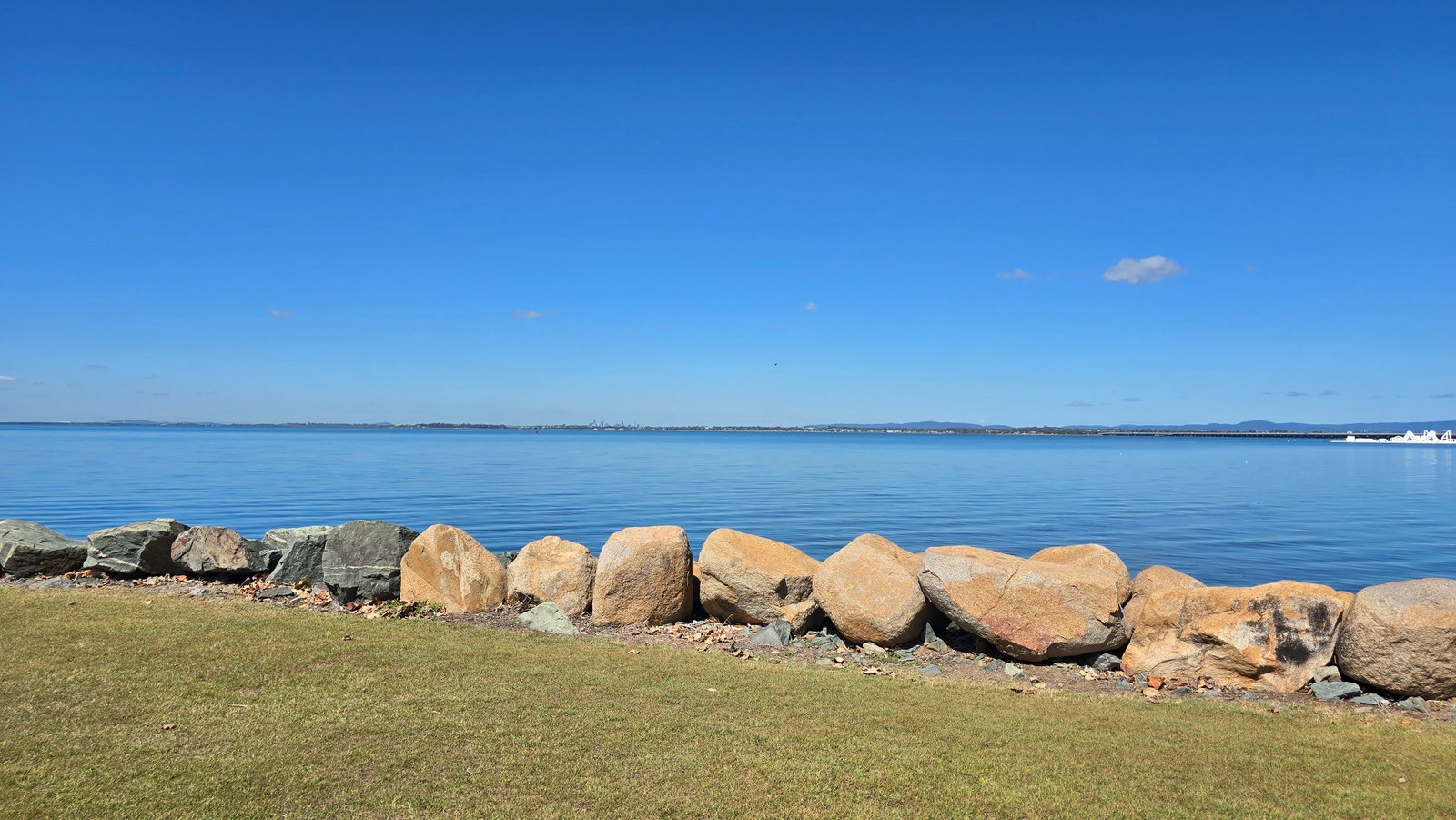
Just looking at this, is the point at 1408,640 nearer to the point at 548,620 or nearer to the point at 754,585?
the point at 754,585

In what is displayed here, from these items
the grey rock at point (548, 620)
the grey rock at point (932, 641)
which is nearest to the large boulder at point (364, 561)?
the grey rock at point (548, 620)

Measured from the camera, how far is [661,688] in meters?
9.44

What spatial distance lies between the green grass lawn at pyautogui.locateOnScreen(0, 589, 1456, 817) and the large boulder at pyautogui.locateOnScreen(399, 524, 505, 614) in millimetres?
3094

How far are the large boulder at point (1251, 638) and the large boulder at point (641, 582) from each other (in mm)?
6600

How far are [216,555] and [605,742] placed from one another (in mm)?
11881

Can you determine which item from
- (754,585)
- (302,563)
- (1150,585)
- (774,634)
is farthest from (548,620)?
(1150,585)

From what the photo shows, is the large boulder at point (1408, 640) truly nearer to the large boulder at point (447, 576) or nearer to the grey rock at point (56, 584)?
the large boulder at point (447, 576)

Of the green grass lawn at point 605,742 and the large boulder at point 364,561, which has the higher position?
the large boulder at point 364,561

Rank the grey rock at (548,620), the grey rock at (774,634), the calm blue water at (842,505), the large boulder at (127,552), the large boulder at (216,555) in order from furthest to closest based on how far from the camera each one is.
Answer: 1. the calm blue water at (842,505)
2. the large boulder at (216,555)
3. the large boulder at (127,552)
4. the grey rock at (548,620)
5. the grey rock at (774,634)

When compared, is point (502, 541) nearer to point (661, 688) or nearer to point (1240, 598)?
point (661, 688)

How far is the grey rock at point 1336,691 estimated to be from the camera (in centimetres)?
1037

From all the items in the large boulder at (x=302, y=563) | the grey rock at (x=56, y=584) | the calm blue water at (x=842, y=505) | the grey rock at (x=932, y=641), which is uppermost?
the large boulder at (x=302, y=563)

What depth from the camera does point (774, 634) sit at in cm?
1281

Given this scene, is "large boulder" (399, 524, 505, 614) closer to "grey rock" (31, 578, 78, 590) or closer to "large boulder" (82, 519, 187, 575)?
"large boulder" (82, 519, 187, 575)
